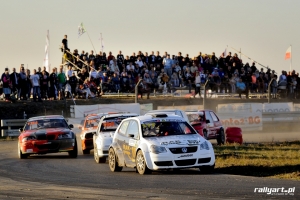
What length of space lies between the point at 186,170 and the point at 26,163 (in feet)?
21.7

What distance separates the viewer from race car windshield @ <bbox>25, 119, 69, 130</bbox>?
26203mm

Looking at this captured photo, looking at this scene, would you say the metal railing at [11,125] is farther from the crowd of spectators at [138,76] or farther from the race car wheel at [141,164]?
the race car wheel at [141,164]

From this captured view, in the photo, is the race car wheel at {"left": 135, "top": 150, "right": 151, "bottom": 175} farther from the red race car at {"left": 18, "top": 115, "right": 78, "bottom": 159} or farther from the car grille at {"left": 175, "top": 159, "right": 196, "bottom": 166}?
the red race car at {"left": 18, "top": 115, "right": 78, "bottom": 159}

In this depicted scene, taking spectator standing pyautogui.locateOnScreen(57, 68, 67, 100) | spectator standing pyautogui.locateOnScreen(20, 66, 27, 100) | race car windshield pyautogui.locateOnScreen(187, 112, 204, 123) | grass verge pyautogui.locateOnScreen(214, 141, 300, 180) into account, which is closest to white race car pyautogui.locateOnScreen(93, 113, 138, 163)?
grass verge pyautogui.locateOnScreen(214, 141, 300, 180)

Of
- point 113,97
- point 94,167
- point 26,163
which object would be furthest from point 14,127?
point 94,167

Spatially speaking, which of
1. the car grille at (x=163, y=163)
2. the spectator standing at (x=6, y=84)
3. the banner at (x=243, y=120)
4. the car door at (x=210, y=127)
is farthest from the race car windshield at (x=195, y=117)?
the car grille at (x=163, y=163)

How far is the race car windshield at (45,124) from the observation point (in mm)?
26203

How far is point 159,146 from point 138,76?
22.7 m

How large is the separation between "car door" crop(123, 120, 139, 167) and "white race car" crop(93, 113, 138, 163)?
3.74 metres

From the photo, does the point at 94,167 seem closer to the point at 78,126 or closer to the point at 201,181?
the point at 201,181

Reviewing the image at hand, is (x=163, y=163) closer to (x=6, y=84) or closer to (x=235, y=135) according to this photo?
(x=235, y=135)

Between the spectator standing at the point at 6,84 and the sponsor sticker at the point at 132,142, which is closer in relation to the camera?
the sponsor sticker at the point at 132,142

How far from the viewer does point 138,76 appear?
40.0 meters

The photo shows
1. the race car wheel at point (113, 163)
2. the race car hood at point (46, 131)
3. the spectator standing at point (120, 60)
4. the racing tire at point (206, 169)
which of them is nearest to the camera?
the racing tire at point (206, 169)
